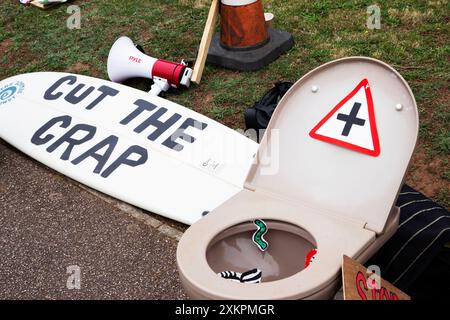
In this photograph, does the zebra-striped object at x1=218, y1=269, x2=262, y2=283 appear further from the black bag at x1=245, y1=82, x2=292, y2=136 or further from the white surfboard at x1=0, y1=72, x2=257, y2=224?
the black bag at x1=245, y1=82, x2=292, y2=136

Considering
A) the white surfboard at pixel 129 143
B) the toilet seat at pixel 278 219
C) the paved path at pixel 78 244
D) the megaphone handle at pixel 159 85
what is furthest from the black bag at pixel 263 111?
the toilet seat at pixel 278 219

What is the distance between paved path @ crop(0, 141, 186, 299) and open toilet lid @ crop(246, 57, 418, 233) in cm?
77

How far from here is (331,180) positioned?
2467mm

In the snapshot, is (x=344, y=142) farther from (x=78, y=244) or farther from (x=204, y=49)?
(x=204, y=49)

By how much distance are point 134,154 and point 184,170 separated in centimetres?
37

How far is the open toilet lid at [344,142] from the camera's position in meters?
2.33

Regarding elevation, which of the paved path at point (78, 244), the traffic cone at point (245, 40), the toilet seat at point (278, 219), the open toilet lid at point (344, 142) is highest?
the open toilet lid at point (344, 142)

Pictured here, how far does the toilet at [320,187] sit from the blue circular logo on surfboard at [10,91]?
2.49 metres

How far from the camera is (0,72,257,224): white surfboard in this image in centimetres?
337

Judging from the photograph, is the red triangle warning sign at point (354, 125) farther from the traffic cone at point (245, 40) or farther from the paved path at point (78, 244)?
the traffic cone at point (245, 40)

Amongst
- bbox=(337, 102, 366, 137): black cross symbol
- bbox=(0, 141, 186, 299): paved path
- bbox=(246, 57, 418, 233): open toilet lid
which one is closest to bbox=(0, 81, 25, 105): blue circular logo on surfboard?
bbox=(0, 141, 186, 299): paved path

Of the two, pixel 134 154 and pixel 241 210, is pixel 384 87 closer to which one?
pixel 241 210

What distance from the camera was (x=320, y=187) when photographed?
2.49m

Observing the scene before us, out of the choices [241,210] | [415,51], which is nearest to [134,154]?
[241,210]
